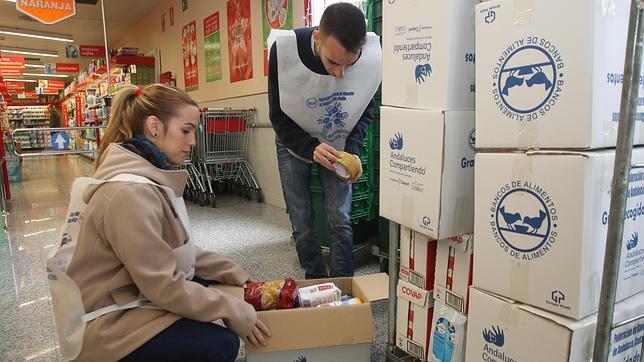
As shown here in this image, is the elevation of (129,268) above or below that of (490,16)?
below

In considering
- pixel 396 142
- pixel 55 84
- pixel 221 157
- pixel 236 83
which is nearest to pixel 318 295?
pixel 396 142

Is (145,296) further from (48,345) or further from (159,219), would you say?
(48,345)

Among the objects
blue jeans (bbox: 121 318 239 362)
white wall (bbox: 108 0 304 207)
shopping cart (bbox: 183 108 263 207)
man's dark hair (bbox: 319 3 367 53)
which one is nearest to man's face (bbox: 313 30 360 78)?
man's dark hair (bbox: 319 3 367 53)

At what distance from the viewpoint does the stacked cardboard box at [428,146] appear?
1.21m

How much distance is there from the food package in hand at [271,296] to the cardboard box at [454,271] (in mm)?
476

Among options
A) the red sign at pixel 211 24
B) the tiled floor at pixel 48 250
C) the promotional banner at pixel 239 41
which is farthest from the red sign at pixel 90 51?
the promotional banner at pixel 239 41

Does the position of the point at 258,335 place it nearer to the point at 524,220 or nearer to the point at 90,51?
the point at 524,220

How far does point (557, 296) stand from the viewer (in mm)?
984

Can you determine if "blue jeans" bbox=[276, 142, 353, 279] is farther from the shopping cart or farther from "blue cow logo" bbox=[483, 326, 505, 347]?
the shopping cart

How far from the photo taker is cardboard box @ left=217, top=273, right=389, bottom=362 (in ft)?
4.27

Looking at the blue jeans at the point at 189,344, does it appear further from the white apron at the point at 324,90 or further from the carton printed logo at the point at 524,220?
the white apron at the point at 324,90

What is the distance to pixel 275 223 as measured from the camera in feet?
12.9

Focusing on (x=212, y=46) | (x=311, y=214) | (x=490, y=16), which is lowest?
(x=311, y=214)

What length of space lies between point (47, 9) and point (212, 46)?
2094 mm
